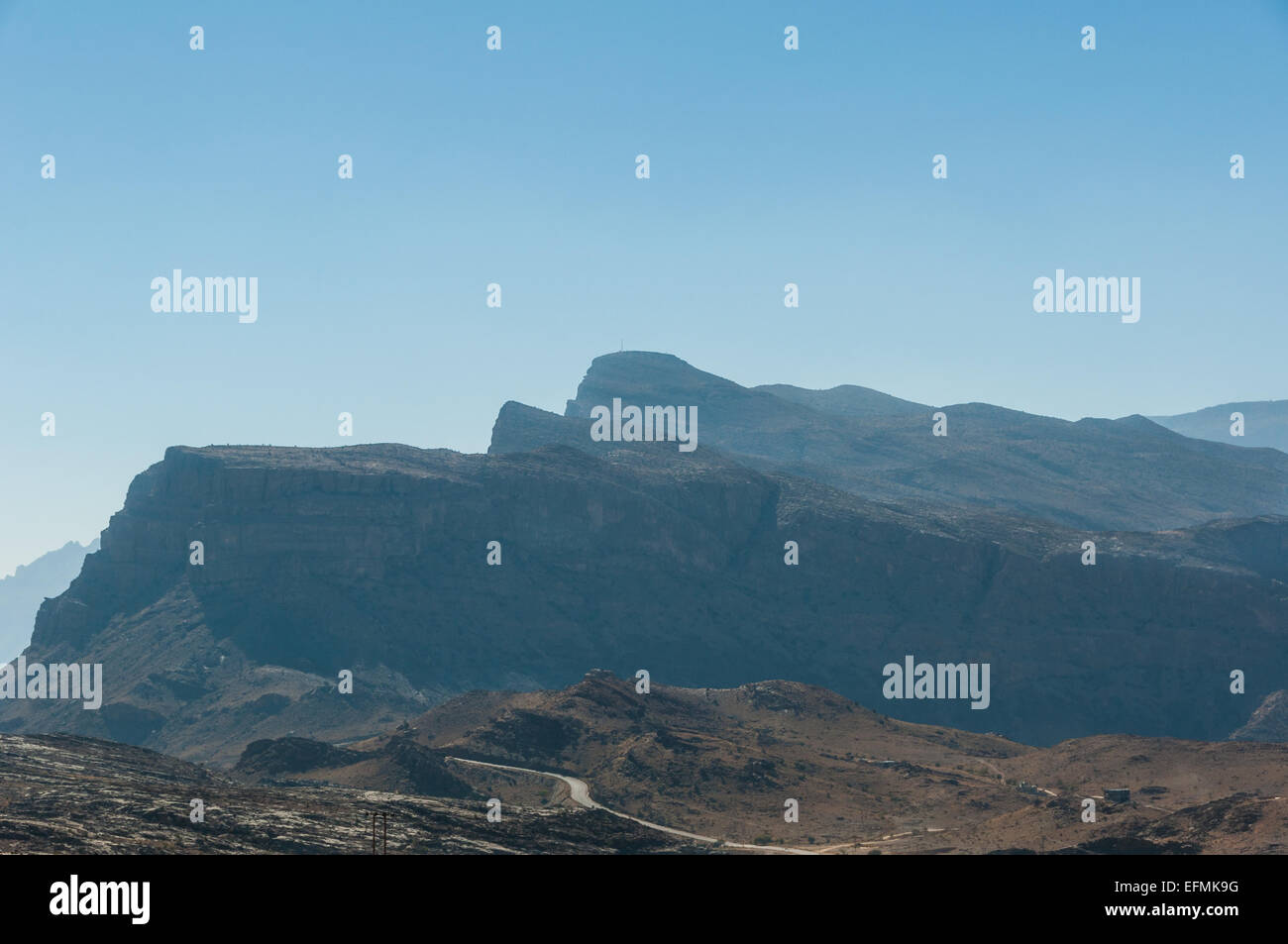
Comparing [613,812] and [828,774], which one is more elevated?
[828,774]

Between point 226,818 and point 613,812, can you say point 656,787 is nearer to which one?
point 613,812

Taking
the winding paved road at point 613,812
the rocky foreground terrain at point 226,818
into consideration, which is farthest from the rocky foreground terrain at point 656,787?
the winding paved road at point 613,812

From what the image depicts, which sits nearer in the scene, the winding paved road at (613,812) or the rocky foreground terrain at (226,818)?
the rocky foreground terrain at (226,818)

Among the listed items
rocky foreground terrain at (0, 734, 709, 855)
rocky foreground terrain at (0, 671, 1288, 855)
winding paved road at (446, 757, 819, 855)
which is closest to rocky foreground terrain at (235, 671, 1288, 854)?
rocky foreground terrain at (0, 671, 1288, 855)

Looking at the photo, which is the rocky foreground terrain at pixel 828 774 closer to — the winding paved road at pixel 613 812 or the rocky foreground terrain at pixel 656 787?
the rocky foreground terrain at pixel 656 787

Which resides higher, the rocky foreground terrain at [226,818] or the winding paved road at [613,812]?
the rocky foreground terrain at [226,818]

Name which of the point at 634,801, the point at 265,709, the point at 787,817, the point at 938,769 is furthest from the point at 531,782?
the point at 265,709

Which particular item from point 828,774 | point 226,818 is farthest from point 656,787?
point 226,818

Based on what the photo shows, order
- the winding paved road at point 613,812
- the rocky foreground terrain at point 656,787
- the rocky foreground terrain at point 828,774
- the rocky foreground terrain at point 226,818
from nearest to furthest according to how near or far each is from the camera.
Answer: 1. the rocky foreground terrain at point 226,818
2. the rocky foreground terrain at point 656,787
3. the winding paved road at point 613,812
4. the rocky foreground terrain at point 828,774
